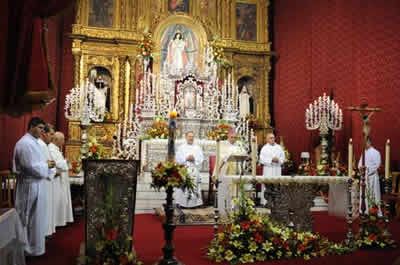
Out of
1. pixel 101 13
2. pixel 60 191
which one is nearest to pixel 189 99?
pixel 101 13

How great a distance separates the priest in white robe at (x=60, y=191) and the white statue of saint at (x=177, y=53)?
24.6ft

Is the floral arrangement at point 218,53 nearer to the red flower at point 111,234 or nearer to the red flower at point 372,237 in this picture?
the red flower at point 372,237

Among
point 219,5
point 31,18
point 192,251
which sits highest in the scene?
point 219,5

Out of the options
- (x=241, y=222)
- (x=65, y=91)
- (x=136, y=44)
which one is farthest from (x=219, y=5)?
(x=241, y=222)

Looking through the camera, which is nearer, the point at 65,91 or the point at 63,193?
the point at 63,193

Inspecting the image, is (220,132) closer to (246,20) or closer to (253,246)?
(246,20)

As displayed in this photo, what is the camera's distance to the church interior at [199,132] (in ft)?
16.5

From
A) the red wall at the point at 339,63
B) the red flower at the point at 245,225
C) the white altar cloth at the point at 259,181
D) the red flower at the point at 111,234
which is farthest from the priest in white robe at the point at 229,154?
the red flower at the point at 111,234

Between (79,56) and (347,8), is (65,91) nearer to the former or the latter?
(79,56)

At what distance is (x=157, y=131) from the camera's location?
42.7 ft

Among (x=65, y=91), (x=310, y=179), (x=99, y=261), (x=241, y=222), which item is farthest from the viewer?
(x=65, y=91)

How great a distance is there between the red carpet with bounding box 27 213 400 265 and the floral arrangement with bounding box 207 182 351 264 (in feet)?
0.61

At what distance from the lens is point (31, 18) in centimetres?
405

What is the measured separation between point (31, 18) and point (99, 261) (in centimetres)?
263
